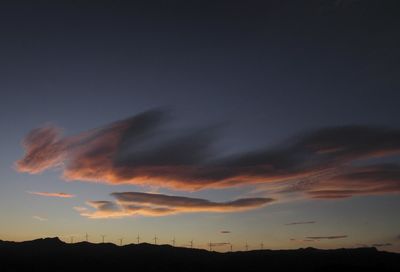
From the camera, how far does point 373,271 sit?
190125mm

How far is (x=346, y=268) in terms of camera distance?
194 meters

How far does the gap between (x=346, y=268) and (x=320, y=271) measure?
1162cm

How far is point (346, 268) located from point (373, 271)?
11.4 metres

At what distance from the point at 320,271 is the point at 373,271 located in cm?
A: 2283

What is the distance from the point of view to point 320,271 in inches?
7736
